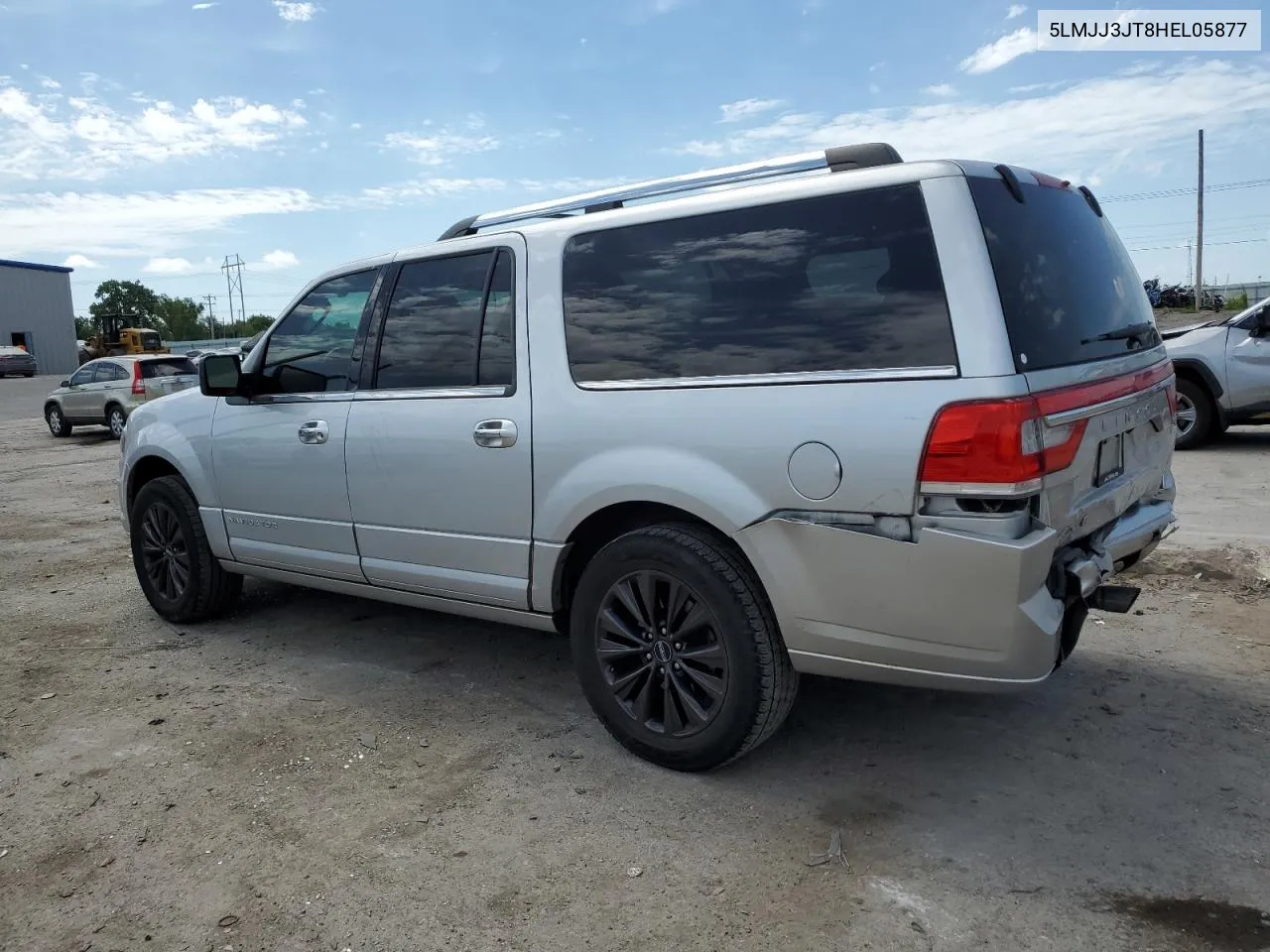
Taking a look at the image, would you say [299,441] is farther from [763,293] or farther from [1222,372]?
[1222,372]

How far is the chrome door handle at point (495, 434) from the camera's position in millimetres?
3627

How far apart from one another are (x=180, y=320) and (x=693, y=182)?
472ft

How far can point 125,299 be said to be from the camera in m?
125

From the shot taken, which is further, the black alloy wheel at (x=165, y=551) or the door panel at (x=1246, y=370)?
the door panel at (x=1246, y=370)

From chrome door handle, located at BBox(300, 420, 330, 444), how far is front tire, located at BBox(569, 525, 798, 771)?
5.07ft

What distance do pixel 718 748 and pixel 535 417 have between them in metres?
1.34

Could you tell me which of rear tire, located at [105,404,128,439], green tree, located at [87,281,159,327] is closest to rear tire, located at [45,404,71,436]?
rear tire, located at [105,404,128,439]

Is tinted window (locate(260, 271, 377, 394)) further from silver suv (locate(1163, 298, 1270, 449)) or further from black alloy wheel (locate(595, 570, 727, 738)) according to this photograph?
silver suv (locate(1163, 298, 1270, 449))

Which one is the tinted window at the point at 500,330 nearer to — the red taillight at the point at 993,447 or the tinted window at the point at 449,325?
the tinted window at the point at 449,325

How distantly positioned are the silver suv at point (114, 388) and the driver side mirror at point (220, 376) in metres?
13.7

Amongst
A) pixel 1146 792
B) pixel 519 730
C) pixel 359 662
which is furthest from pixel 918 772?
pixel 359 662

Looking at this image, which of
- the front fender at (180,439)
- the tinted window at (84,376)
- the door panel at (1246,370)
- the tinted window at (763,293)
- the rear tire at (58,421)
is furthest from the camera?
the rear tire at (58,421)

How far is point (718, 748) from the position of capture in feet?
10.5

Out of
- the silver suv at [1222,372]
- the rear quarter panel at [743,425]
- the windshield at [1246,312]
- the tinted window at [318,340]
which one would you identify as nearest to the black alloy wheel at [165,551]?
the tinted window at [318,340]
